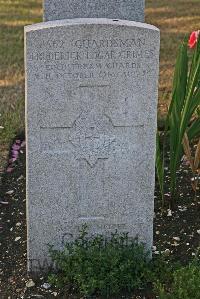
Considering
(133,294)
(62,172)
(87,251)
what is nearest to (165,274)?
(133,294)

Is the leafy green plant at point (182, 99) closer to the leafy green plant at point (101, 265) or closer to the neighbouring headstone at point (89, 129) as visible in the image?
the neighbouring headstone at point (89, 129)

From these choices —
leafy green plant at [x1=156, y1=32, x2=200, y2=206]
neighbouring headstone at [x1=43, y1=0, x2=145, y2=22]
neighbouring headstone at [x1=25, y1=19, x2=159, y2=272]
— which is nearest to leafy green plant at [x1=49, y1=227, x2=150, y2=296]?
neighbouring headstone at [x1=25, y1=19, x2=159, y2=272]

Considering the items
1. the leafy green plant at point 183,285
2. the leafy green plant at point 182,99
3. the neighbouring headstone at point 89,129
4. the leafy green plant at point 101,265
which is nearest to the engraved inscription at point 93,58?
the neighbouring headstone at point 89,129

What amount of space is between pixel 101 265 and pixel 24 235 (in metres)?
0.75

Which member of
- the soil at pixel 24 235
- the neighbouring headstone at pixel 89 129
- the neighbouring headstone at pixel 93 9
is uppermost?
the neighbouring headstone at pixel 93 9

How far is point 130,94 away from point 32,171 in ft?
1.90

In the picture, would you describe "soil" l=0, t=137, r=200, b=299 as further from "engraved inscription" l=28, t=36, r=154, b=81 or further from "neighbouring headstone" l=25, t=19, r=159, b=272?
"engraved inscription" l=28, t=36, r=154, b=81

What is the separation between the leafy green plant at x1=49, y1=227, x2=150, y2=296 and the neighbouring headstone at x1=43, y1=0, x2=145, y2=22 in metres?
1.96

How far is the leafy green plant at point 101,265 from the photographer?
314cm

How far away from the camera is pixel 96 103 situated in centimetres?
311

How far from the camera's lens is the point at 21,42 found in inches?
335

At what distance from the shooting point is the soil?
10.8ft

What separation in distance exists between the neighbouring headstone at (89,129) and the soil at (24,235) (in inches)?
5.5

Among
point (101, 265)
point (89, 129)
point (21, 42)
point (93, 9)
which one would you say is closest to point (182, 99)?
point (89, 129)
